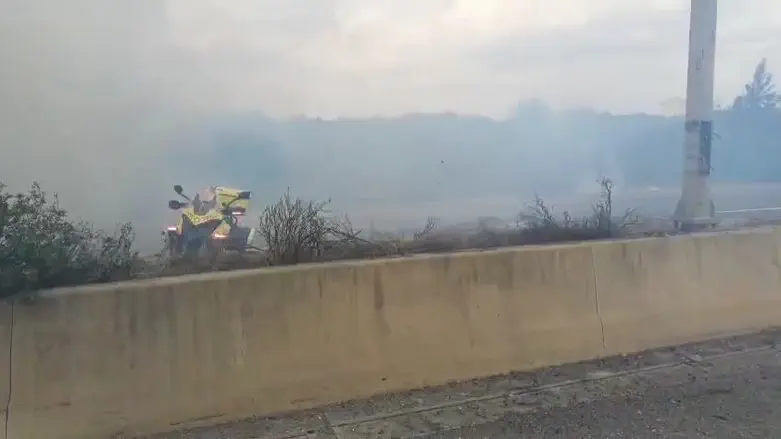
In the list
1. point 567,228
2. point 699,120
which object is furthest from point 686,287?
point 699,120

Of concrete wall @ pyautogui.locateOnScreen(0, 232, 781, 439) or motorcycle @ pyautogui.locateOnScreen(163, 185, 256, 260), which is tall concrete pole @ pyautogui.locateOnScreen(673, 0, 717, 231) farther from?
motorcycle @ pyautogui.locateOnScreen(163, 185, 256, 260)

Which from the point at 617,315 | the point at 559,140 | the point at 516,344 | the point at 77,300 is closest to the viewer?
the point at 77,300

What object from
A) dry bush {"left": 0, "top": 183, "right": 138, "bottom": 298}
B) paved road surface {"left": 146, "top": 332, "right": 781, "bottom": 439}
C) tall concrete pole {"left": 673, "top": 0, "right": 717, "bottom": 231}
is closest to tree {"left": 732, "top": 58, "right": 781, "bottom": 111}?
tall concrete pole {"left": 673, "top": 0, "right": 717, "bottom": 231}

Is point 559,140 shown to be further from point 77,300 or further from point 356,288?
point 77,300

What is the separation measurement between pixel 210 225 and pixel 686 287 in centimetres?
490

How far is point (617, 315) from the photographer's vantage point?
243 inches

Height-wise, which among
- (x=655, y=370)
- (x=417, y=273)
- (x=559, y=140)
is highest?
(x=559, y=140)

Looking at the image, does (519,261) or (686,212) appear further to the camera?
(686,212)

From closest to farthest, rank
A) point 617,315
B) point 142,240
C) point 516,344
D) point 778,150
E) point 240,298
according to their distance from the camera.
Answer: point 240,298 < point 516,344 < point 617,315 < point 142,240 < point 778,150

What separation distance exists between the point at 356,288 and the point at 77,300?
191cm

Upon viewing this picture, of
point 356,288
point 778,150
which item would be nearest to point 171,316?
point 356,288

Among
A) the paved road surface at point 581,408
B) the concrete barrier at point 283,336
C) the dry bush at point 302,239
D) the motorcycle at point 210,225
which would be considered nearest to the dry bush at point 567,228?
the concrete barrier at point 283,336

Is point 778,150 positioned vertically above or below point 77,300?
above

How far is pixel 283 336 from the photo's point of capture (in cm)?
504
